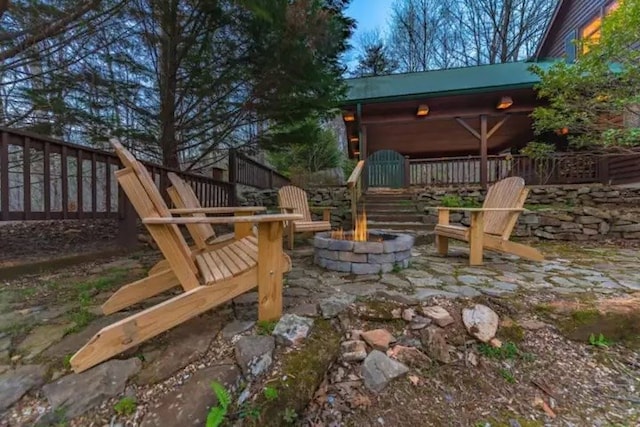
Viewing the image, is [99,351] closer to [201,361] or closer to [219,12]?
[201,361]

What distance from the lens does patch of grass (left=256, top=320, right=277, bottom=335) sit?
1562 mm

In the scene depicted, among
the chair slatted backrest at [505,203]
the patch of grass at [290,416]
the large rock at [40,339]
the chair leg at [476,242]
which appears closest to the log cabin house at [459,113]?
the chair slatted backrest at [505,203]

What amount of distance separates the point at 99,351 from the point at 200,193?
3896 millimetres

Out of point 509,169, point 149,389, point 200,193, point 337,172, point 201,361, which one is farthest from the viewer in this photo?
point 337,172

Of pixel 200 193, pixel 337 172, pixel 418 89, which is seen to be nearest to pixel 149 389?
pixel 200 193

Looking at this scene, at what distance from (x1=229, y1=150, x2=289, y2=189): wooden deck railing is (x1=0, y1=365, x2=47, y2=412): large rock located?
16.6 ft

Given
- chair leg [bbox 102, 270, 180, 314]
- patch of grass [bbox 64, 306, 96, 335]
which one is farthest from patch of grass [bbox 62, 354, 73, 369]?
chair leg [bbox 102, 270, 180, 314]

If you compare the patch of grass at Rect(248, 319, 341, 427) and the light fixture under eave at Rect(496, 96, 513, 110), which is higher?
the light fixture under eave at Rect(496, 96, 513, 110)

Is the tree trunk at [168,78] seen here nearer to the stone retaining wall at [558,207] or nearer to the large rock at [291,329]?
the stone retaining wall at [558,207]

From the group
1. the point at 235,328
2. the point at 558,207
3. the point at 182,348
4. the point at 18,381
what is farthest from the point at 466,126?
the point at 18,381

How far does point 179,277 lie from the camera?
1.47 meters

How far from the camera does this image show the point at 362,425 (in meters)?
1.31

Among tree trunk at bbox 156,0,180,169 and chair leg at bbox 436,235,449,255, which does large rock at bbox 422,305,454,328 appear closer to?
chair leg at bbox 436,235,449,255

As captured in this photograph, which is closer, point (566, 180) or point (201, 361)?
point (201, 361)
